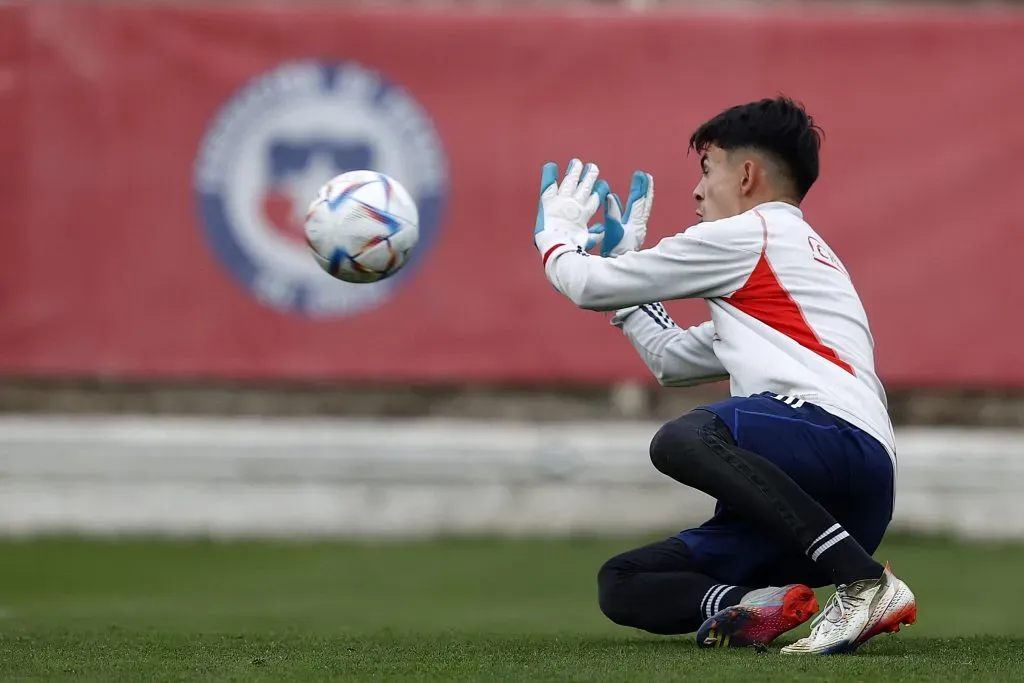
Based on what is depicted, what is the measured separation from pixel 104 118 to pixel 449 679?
21.1 ft

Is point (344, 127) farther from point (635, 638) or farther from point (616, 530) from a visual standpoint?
point (635, 638)

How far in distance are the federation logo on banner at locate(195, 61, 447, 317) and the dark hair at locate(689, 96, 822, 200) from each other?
483 centimetres

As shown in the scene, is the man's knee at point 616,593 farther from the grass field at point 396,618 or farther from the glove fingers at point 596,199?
the glove fingers at point 596,199

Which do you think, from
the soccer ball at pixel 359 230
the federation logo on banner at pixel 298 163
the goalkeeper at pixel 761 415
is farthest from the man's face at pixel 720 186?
the federation logo on banner at pixel 298 163

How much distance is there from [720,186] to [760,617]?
1.19 m

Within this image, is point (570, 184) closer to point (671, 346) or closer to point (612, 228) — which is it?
point (612, 228)

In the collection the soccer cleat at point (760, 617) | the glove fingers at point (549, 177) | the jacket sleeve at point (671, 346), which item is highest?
the glove fingers at point (549, 177)

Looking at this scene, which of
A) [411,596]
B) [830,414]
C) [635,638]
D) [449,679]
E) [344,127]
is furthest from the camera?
[344,127]

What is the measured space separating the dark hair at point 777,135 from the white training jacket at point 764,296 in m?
0.21

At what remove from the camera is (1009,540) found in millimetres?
9336

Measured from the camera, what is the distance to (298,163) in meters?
9.20

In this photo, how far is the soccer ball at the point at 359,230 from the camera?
191 inches

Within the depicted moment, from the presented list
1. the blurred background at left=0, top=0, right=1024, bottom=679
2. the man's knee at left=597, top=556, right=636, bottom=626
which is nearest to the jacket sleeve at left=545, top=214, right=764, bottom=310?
the man's knee at left=597, top=556, right=636, bottom=626

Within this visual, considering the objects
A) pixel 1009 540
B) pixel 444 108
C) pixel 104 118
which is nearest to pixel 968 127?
pixel 1009 540
